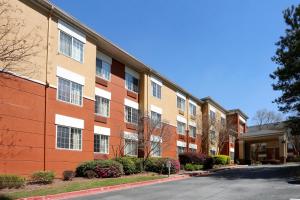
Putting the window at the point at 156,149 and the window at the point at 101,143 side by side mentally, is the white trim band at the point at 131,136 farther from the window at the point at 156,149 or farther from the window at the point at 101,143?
the window at the point at 101,143

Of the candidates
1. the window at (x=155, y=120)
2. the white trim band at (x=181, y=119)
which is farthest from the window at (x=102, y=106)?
the white trim band at (x=181, y=119)

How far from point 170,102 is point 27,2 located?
2505cm

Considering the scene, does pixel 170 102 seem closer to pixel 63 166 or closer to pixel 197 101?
pixel 197 101

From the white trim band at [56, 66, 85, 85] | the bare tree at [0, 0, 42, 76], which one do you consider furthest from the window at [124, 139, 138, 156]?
the bare tree at [0, 0, 42, 76]

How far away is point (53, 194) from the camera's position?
19391mm

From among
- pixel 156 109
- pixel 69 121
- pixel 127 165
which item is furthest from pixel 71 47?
pixel 156 109

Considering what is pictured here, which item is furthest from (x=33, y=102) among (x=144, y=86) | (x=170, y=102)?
(x=170, y=102)

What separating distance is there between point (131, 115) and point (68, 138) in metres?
11.4

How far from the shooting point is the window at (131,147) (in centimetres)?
3644

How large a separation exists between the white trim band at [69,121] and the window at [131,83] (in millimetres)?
9707

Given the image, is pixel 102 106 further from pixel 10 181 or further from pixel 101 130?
pixel 10 181

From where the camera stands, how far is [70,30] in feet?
92.9

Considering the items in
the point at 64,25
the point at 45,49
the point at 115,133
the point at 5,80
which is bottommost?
the point at 115,133

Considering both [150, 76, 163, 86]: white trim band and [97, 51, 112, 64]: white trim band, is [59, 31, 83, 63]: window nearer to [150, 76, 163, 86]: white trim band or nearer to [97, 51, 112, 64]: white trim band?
[97, 51, 112, 64]: white trim band
